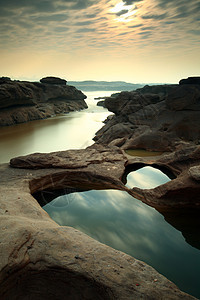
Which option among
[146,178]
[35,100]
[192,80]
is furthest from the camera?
[35,100]

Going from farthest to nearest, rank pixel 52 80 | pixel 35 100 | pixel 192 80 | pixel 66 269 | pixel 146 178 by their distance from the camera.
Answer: pixel 52 80 < pixel 35 100 < pixel 192 80 < pixel 146 178 < pixel 66 269

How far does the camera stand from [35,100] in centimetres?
3391

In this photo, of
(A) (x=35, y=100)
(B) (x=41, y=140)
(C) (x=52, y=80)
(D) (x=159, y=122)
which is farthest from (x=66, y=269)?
(C) (x=52, y=80)

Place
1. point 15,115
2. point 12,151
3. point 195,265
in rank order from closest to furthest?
point 195,265 < point 12,151 < point 15,115

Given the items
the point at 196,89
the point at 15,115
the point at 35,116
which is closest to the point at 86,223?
the point at 196,89

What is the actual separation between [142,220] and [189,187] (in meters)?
1.63

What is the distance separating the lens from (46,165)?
796 centimetres

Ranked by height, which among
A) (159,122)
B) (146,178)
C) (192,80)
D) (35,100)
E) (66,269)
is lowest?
(146,178)

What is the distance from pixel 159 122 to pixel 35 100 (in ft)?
78.6

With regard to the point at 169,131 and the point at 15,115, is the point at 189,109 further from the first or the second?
the point at 15,115

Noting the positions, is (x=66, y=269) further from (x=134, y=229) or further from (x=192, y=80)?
(x=192, y=80)

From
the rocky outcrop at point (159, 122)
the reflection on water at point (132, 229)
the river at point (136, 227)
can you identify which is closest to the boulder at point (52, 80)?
the rocky outcrop at point (159, 122)

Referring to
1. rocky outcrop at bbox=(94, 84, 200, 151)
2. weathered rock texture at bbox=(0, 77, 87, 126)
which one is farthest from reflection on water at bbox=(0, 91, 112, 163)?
weathered rock texture at bbox=(0, 77, 87, 126)

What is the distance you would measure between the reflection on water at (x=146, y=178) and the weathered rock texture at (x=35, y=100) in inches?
783
